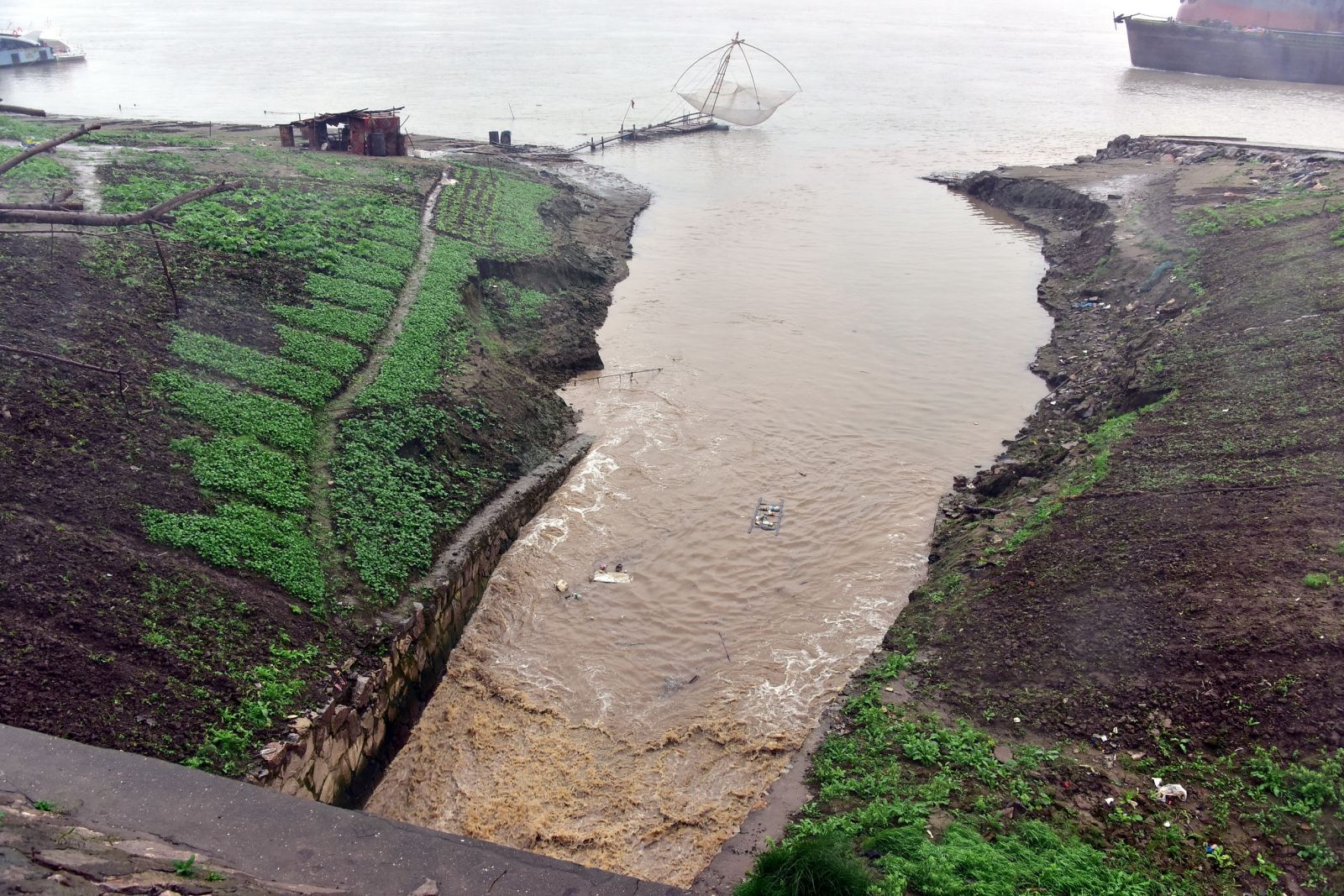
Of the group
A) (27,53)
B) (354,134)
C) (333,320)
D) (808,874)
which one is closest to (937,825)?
(808,874)

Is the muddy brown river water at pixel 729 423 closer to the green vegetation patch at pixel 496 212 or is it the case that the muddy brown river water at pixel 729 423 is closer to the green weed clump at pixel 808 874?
the green weed clump at pixel 808 874

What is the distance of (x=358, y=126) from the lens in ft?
104

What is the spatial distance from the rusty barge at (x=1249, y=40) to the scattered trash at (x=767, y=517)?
226ft

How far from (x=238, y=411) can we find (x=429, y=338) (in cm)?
466

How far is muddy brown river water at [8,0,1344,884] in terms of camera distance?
11.0 metres

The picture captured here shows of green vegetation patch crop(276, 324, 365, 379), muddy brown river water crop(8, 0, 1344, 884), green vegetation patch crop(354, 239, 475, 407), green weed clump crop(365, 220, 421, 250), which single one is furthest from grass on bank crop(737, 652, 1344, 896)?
green weed clump crop(365, 220, 421, 250)

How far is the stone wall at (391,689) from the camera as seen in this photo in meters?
9.59

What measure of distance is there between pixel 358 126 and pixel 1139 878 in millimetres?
31948

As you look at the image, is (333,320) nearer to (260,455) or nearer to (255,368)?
(255,368)

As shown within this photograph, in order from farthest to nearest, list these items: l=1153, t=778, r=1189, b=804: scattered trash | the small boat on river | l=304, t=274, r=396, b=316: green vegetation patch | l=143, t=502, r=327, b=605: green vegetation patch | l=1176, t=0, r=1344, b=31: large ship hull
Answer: l=1176, t=0, r=1344, b=31: large ship hull
the small boat on river
l=304, t=274, r=396, b=316: green vegetation patch
l=143, t=502, r=327, b=605: green vegetation patch
l=1153, t=778, r=1189, b=804: scattered trash

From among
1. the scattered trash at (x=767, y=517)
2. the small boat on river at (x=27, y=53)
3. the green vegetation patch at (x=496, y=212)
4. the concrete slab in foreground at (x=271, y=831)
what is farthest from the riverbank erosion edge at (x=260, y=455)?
the small boat on river at (x=27, y=53)

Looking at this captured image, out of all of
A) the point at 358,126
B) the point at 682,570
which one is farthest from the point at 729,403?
the point at 358,126

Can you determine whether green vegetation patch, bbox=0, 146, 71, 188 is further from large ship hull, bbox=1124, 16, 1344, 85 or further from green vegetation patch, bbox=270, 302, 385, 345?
large ship hull, bbox=1124, 16, 1344, 85

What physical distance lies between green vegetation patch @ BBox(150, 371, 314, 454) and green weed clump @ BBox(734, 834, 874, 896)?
9.70 metres
